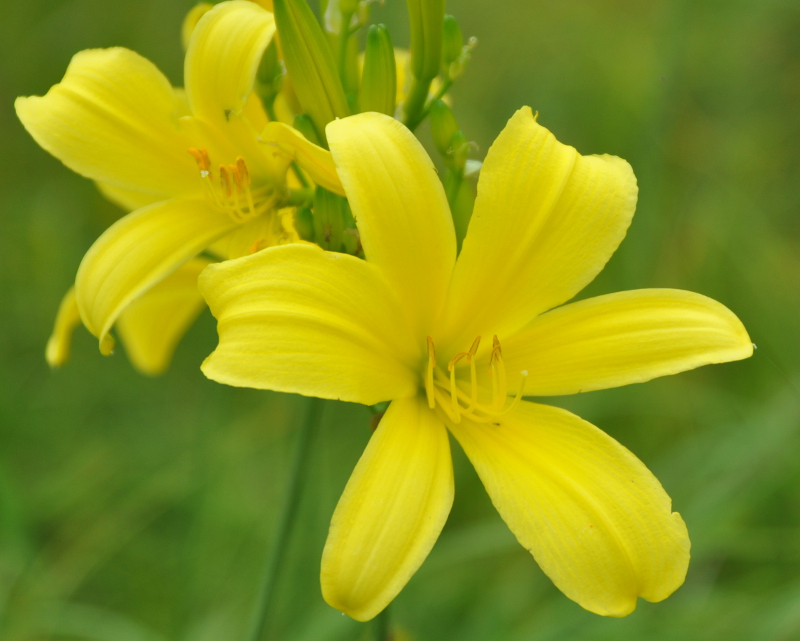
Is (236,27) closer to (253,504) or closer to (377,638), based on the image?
(377,638)

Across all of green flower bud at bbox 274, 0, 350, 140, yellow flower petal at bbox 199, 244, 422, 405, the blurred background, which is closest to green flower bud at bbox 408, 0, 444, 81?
green flower bud at bbox 274, 0, 350, 140

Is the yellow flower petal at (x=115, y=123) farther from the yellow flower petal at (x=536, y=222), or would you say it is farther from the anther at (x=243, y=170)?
the yellow flower petal at (x=536, y=222)

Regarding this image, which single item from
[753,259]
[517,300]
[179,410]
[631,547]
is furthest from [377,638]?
[753,259]

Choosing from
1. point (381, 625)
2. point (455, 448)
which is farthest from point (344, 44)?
point (455, 448)

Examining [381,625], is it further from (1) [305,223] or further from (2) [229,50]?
(2) [229,50]

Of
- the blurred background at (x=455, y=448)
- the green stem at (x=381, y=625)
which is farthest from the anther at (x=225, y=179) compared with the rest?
the blurred background at (x=455, y=448)
